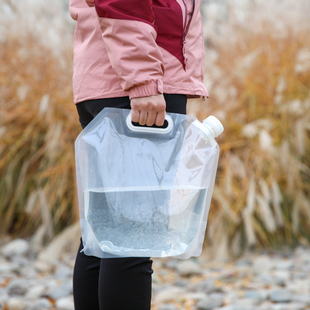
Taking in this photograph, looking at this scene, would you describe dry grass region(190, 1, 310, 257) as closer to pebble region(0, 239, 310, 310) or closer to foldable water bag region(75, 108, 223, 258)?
pebble region(0, 239, 310, 310)

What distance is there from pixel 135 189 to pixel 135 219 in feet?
0.25

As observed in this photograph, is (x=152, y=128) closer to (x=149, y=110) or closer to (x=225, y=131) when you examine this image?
(x=149, y=110)

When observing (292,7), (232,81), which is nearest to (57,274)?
(232,81)

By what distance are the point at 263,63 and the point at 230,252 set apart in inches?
61.0

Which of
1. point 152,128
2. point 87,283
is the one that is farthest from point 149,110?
point 87,283

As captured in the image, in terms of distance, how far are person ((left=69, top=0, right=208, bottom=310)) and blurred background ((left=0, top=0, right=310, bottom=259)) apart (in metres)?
1.58

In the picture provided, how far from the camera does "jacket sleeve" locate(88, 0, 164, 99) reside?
2.84 ft

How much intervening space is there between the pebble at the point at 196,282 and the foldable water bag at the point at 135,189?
0.94m

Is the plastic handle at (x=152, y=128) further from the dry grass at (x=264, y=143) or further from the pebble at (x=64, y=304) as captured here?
the dry grass at (x=264, y=143)

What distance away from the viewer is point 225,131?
9.36 feet

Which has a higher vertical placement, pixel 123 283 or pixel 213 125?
pixel 213 125

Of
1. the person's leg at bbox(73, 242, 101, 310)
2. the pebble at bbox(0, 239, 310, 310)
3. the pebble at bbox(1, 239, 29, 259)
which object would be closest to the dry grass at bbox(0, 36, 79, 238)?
the pebble at bbox(1, 239, 29, 259)

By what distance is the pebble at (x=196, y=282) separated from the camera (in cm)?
179

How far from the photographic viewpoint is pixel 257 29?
10.9ft
